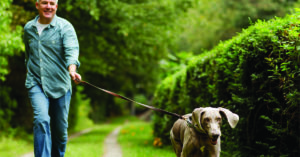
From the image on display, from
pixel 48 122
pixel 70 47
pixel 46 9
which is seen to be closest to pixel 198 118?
pixel 48 122

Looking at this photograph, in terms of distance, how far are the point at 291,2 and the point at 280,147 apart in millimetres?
23199

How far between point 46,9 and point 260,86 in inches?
124

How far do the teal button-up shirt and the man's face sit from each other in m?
0.10

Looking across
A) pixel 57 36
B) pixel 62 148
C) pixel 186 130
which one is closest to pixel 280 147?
pixel 186 130

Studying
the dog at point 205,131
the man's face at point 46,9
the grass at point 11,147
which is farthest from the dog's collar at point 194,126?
the grass at point 11,147

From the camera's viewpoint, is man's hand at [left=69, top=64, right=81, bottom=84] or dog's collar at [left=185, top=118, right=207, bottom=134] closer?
dog's collar at [left=185, top=118, right=207, bottom=134]

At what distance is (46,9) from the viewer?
455 cm

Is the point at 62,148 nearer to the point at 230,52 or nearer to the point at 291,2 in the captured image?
the point at 230,52

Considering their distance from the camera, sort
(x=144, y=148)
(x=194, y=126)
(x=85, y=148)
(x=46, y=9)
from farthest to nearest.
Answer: (x=85, y=148)
(x=144, y=148)
(x=46, y=9)
(x=194, y=126)

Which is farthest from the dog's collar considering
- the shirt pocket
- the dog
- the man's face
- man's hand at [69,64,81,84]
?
the man's face

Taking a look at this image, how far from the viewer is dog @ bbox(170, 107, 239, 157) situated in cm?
356

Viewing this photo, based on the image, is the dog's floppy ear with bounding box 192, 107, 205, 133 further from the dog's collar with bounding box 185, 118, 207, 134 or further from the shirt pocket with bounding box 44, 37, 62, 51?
the shirt pocket with bounding box 44, 37, 62, 51

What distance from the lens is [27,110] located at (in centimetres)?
1595

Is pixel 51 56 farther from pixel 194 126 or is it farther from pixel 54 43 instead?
pixel 194 126
